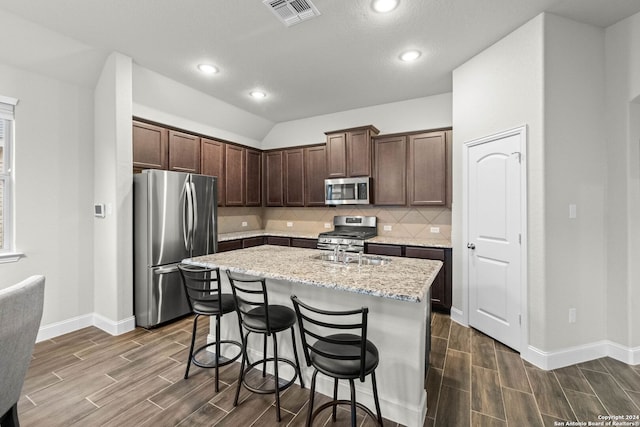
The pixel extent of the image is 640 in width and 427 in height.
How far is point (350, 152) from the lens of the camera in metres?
4.62

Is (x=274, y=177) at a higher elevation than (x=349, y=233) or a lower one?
higher

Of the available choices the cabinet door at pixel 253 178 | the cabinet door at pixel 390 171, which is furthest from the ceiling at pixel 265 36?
the cabinet door at pixel 253 178

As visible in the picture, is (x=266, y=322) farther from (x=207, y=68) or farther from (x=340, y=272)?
(x=207, y=68)

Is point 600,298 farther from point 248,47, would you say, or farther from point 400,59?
point 248,47

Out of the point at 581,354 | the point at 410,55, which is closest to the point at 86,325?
the point at 410,55

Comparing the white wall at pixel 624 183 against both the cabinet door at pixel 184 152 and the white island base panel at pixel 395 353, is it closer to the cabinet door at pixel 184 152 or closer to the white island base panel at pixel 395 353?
the white island base panel at pixel 395 353

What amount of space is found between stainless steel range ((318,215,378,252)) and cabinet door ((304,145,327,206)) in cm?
51

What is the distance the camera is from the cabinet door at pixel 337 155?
4679 mm

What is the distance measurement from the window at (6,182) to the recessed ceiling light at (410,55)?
401cm

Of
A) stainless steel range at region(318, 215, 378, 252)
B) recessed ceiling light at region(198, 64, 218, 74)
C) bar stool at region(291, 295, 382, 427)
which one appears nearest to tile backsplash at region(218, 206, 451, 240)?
stainless steel range at region(318, 215, 378, 252)

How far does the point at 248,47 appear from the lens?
3004mm

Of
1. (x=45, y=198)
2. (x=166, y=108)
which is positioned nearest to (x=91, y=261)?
(x=45, y=198)

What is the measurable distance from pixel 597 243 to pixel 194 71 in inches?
182

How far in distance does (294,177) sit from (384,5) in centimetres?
333
